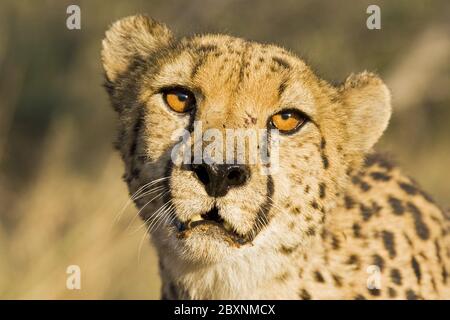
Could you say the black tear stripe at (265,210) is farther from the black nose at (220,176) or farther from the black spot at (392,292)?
the black spot at (392,292)

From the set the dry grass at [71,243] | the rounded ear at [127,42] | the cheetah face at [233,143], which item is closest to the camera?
the cheetah face at [233,143]

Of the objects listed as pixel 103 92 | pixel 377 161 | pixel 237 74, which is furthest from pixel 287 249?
pixel 103 92

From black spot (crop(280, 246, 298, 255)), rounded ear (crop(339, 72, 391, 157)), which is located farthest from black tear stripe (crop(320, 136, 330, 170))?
black spot (crop(280, 246, 298, 255))

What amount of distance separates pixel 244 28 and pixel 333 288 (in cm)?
518

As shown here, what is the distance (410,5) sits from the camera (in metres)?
10.0

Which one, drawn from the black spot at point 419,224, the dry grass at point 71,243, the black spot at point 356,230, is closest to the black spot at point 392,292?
the black spot at point 356,230

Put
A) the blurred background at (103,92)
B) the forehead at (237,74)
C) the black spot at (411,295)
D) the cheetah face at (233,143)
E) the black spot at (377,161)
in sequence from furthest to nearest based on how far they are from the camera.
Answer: the blurred background at (103,92) < the black spot at (377,161) < the black spot at (411,295) < the forehead at (237,74) < the cheetah face at (233,143)

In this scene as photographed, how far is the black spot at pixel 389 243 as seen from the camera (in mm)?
4512

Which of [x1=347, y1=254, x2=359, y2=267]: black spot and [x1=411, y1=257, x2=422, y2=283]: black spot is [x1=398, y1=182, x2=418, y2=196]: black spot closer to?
[x1=411, y1=257, x2=422, y2=283]: black spot

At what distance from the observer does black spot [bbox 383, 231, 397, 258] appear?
4.51 metres

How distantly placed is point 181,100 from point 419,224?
4.21 feet

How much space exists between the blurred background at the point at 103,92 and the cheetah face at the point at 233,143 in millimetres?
2211
